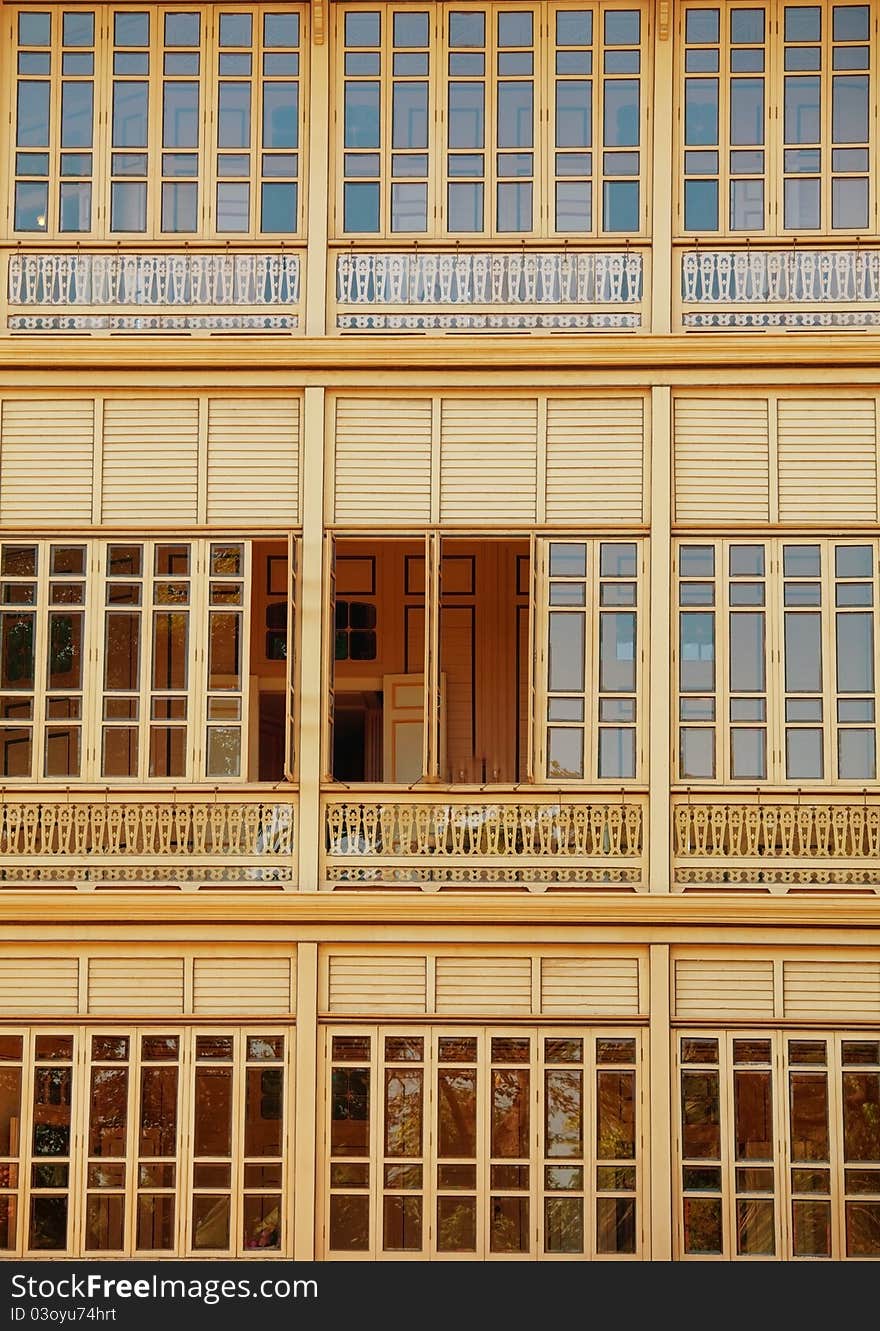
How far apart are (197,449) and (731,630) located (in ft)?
10.8

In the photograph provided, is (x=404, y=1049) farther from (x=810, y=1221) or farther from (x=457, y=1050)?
(x=810, y=1221)

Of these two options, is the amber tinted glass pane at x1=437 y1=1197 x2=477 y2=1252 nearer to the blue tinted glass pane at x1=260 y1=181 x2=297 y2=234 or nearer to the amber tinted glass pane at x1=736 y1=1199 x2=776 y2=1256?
the amber tinted glass pane at x1=736 y1=1199 x2=776 y2=1256

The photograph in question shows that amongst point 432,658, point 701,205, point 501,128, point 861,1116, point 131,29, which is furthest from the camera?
point 131,29

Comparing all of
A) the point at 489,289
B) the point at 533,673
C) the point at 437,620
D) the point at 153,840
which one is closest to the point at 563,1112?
the point at 533,673

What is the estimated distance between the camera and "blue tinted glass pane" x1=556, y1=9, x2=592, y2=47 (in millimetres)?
12195

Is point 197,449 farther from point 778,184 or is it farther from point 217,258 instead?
point 778,184

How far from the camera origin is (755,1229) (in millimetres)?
11367

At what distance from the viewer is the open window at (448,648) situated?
1427 cm

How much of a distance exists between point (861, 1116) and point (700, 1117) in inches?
35.2

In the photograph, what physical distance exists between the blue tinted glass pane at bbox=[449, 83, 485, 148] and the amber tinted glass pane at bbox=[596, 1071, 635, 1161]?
18.1ft

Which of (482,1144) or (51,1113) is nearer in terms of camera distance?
(482,1144)

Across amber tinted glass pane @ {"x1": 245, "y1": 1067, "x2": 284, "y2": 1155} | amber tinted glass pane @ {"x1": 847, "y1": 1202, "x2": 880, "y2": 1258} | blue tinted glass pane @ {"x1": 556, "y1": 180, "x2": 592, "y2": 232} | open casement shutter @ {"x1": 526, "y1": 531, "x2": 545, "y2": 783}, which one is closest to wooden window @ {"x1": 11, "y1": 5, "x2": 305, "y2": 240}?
blue tinted glass pane @ {"x1": 556, "y1": 180, "x2": 592, "y2": 232}

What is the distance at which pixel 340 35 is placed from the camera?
40.2 ft
